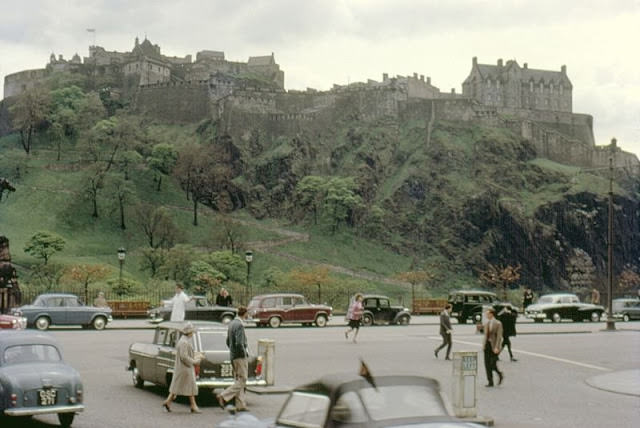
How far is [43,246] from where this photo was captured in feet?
236

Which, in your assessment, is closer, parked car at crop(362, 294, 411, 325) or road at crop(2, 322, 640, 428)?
road at crop(2, 322, 640, 428)

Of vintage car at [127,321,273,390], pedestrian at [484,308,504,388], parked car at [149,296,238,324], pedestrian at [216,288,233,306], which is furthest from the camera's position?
pedestrian at [216,288,233,306]

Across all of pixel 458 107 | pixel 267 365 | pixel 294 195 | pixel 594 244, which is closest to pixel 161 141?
pixel 294 195

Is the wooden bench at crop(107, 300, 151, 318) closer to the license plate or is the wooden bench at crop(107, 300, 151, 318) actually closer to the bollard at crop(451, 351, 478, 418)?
the license plate

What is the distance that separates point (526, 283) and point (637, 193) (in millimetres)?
27579

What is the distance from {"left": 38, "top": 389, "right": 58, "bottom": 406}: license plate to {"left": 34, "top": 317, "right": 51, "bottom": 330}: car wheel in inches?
846

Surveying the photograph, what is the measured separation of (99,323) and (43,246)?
38.8 meters

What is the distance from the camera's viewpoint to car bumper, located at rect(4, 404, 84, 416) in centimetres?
1362

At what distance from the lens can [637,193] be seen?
123375mm

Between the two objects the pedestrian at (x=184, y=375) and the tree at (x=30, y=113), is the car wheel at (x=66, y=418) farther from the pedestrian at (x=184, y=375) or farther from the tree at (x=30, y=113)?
the tree at (x=30, y=113)

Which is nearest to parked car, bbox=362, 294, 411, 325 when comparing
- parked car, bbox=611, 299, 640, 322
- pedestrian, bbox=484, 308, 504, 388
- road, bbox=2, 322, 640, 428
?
road, bbox=2, 322, 640, 428

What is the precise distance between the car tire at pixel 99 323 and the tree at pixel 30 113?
7894cm

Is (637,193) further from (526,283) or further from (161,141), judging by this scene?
(161,141)

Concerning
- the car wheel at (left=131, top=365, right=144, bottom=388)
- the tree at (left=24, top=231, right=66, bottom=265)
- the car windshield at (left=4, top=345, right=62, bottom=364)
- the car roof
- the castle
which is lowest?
the car wheel at (left=131, top=365, right=144, bottom=388)
